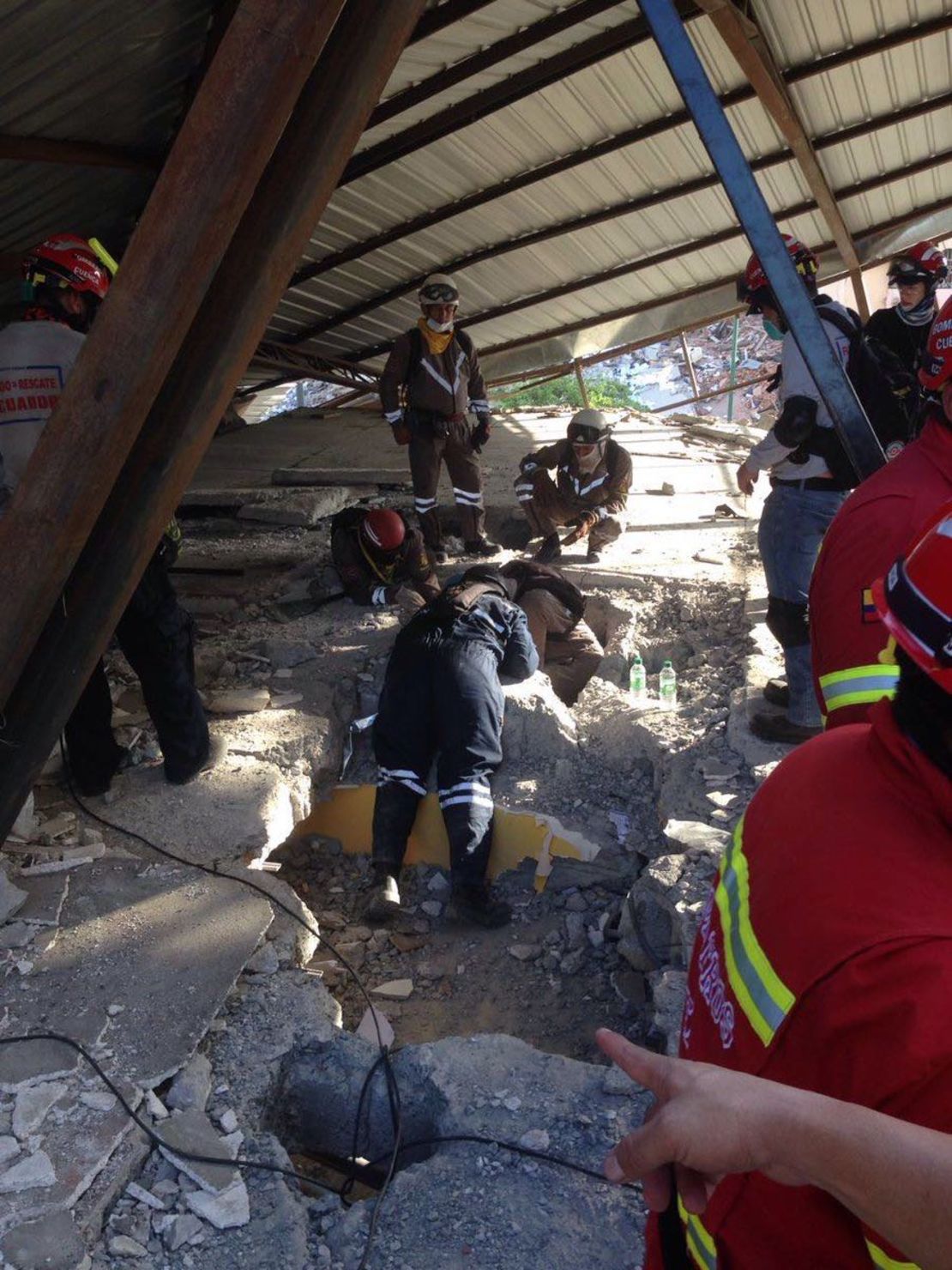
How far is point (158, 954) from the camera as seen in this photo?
140 inches

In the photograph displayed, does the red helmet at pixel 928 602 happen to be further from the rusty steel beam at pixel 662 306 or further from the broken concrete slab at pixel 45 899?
the rusty steel beam at pixel 662 306

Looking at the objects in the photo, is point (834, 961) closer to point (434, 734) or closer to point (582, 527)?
point (434, 734)

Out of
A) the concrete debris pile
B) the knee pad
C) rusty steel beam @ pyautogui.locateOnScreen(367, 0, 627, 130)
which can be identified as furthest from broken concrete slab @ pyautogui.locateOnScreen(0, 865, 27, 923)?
the concrete debris pile

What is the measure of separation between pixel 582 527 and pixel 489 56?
3318mm

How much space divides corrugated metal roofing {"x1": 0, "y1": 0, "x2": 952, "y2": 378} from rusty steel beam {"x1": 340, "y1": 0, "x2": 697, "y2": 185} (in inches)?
1.1

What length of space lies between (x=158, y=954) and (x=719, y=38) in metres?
6.75

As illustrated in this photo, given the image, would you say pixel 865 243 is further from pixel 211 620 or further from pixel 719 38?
pixel 211 620

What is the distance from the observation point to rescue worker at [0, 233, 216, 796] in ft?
12.9

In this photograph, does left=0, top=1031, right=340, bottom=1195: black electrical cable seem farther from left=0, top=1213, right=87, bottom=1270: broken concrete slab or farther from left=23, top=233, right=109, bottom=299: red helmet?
left=23, top=233, right=109, bottom=299: red helmet

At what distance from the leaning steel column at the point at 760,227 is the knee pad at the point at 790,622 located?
1.52m

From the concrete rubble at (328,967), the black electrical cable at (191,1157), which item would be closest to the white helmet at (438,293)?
the concrete rubble at (328,967)

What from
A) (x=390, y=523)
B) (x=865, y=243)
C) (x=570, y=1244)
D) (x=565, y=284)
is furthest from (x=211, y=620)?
(x=865, y=243)

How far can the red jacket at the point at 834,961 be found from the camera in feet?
3.18

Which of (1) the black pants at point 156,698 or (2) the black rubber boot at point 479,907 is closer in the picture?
(1) the black pants at point 156,698
